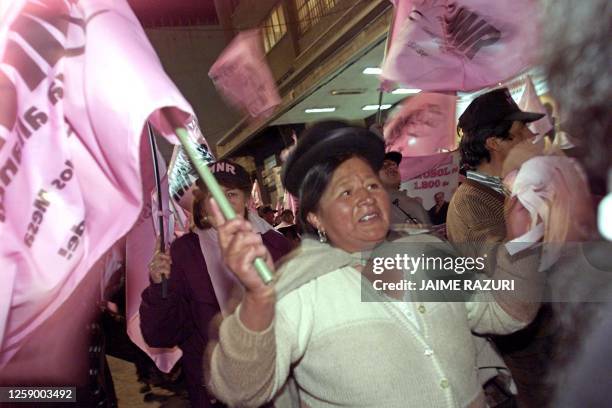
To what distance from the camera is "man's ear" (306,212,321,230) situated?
203 cm

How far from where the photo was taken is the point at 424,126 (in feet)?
16.3

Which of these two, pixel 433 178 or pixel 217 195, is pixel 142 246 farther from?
pixel 433 178

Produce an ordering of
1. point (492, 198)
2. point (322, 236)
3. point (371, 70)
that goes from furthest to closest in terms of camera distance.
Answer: point (371, 70) < point (492, 198) < point (322, 236)

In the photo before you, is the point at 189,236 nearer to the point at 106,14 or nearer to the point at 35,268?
the point at 35,268

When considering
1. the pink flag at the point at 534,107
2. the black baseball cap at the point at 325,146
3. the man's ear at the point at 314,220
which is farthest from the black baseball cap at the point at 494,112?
the man's ear at the point at 314,220

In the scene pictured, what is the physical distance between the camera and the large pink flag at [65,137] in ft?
5.04

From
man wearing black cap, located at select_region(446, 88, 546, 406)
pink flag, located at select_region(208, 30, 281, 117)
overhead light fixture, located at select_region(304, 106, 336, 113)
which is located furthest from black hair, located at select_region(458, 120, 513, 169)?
overhead light fixture, located at select_region(304, 106, 336, 113)

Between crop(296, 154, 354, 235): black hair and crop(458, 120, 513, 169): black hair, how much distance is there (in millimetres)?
1131

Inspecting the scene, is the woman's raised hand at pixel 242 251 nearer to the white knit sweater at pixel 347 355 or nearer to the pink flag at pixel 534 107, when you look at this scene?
the white knit sweater at pixel 347 355

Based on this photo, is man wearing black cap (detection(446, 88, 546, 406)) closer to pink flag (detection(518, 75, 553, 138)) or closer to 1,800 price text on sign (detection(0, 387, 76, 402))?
pink flag (detection(518, 75, 553, 138))

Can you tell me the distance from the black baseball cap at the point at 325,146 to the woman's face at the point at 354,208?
55mm

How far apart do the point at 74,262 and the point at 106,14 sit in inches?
30.8

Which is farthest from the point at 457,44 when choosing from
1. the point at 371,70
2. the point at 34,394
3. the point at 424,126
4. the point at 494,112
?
the point at 371,70

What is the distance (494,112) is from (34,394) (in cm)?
260
